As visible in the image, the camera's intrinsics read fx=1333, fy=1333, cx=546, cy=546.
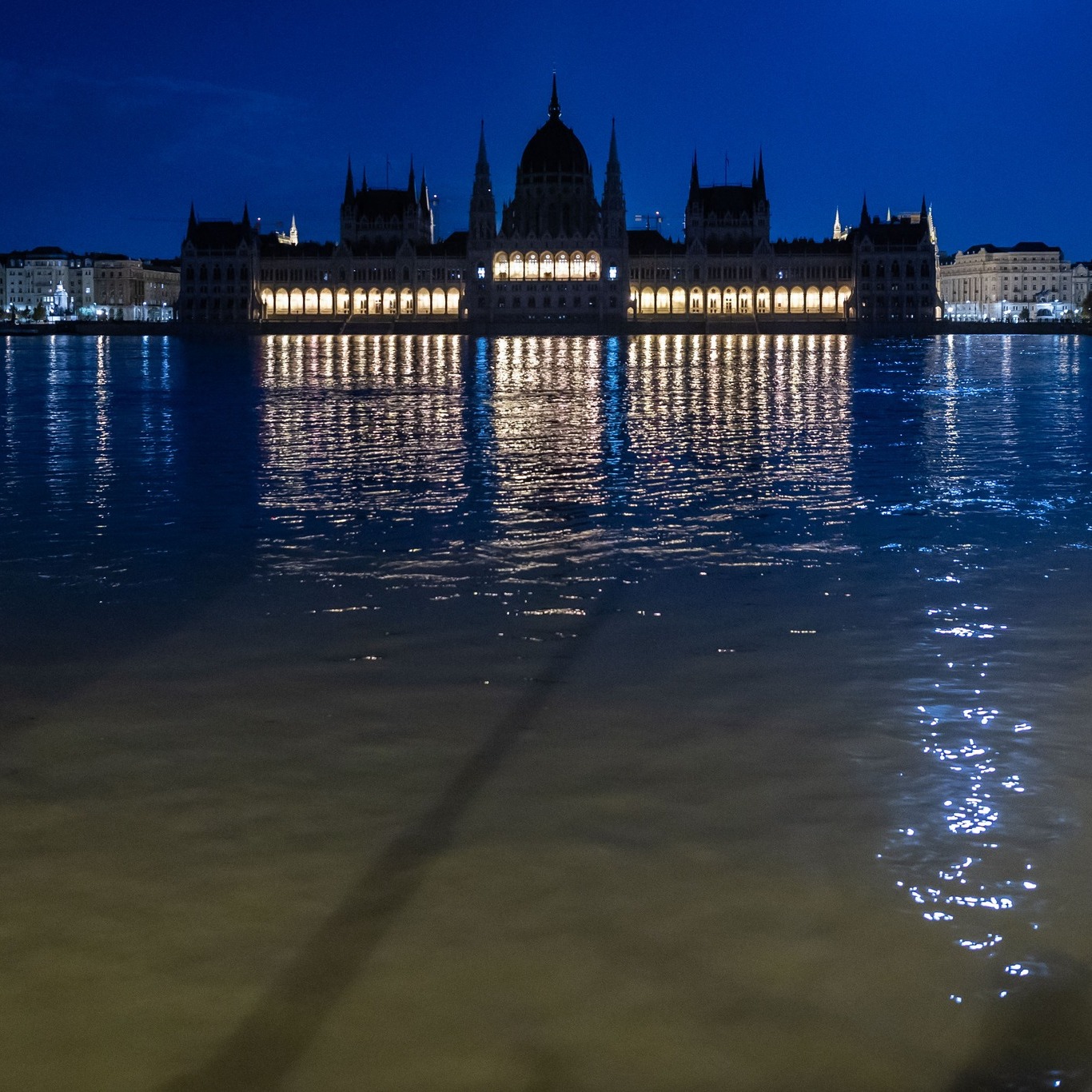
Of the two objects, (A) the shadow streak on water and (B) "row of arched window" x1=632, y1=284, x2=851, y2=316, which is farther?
(B) "row of arched window" x1=632, y1=284, x2=851, y2=316

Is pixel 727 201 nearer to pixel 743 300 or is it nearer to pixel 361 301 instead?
pixel 743 300

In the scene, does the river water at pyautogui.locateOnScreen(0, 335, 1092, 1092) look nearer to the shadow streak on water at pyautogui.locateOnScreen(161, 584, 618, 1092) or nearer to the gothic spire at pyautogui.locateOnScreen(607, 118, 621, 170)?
the shadow streak on water at pyautogui.locateOnScreen(161, 584, 618, 1092)

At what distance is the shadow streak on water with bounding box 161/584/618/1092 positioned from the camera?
12.9 feet

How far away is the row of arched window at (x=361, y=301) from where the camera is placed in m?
146

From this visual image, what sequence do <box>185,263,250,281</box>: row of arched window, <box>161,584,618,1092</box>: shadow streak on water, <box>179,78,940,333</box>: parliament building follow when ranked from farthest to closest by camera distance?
<box>185,263,250,281</box>: row of arched window → <box>179,78,940,333</box>: parliament building → <box>161,584,618,1092</box>: shadow streak on water

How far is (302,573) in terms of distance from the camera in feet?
36.7

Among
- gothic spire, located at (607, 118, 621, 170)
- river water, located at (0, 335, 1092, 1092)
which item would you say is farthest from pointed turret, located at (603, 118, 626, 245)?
river water, located at (0, 335, 1092, 1092)

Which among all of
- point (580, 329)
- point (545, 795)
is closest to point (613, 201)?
point (580, 329)

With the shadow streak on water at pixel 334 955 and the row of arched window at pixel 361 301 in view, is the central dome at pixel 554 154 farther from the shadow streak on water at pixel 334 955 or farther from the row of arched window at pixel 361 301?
the shadow streak on water at pixel 334 955

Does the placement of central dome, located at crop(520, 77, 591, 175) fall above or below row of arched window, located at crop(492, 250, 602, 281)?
above

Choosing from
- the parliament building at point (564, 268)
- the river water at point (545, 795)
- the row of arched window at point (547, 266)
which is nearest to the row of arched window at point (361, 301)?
the parliament building at point (564, 268)

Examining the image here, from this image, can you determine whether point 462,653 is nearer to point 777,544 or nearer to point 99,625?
point 99,625

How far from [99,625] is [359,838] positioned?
14.8 feet

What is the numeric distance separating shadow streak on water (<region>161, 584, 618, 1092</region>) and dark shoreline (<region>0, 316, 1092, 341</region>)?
11809cm
